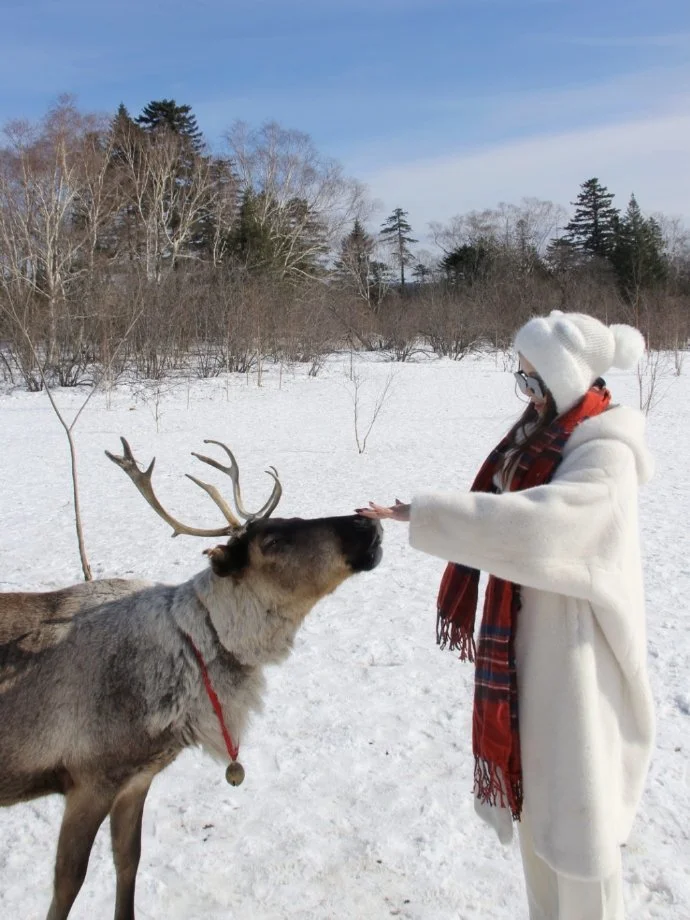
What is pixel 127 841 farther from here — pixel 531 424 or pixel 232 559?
pixel 531 424

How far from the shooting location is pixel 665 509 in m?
8.73

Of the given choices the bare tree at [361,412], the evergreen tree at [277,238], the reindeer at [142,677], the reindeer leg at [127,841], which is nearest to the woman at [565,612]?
the reindeer at [142,677]

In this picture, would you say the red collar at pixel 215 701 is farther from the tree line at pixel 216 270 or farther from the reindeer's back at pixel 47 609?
the tree line at pixel 216 270

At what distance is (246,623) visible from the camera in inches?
→ 108

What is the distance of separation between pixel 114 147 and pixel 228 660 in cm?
3771

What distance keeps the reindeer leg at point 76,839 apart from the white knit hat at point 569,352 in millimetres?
2051

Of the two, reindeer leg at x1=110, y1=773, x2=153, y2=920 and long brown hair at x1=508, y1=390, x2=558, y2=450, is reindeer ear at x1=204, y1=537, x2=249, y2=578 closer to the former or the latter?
reindeer leg at x1=110, y1=773, x2=153, y2=920

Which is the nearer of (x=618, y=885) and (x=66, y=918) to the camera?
(x=618, y=885)

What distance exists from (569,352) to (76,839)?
230 cm

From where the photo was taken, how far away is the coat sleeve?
1912 millimetres

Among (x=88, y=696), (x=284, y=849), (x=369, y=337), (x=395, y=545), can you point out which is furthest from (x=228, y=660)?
(x=369, y=337)

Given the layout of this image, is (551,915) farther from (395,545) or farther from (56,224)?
(56,224)

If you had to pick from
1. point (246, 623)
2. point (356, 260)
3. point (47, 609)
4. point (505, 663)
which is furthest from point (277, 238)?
point (505, 663)

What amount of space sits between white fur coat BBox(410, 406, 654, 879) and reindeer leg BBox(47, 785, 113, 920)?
4.87ft
